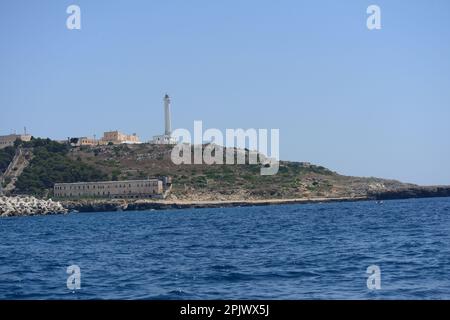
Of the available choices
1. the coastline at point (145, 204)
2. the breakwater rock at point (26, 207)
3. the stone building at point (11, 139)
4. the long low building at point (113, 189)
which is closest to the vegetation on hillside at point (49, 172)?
the long low building at point (113, 189)

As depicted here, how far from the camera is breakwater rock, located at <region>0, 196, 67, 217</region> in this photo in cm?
10894

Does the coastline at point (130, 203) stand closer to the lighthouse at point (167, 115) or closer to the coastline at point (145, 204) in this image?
the coastline at point (145, 204)

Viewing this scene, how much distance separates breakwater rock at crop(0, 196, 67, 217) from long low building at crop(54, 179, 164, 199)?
15.2m

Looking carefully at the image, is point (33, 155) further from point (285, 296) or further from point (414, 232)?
point (285, 296)

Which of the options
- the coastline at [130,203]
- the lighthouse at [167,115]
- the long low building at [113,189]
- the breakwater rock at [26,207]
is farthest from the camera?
the lighthouse at [167,115]

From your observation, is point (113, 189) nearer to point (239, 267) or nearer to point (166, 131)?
point (166, 131)

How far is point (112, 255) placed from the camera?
1133 inches

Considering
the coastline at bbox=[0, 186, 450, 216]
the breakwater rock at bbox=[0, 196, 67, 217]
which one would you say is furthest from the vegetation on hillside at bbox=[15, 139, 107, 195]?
the breakwater rock at bbox=[0, 196, 67, 217]

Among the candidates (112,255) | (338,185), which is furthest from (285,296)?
(338,185)

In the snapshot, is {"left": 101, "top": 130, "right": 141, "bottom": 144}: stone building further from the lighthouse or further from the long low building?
the long low building

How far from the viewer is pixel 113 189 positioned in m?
131

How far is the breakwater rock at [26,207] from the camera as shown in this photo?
109 m

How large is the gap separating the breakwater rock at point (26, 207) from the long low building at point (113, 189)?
49.8ft
